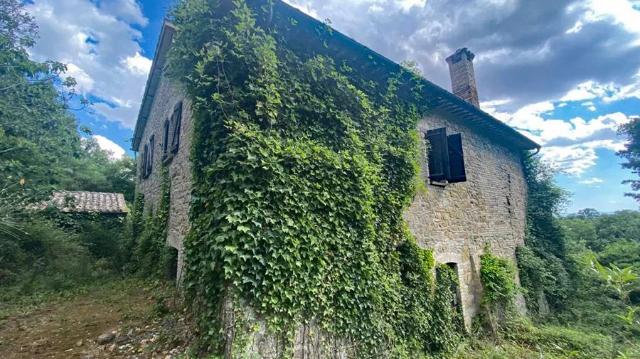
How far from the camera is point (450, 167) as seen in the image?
690 centimetres

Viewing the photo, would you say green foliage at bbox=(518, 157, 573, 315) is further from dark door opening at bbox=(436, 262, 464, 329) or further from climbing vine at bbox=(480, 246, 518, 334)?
dark door opening at bbox=(436, 262, 464, 329)

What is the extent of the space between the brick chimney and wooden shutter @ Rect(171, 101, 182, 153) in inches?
357

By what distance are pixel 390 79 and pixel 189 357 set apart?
6367 millimetres

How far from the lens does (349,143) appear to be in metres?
5.11

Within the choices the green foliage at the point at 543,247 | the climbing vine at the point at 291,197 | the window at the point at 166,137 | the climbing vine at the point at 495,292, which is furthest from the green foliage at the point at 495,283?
the window at the point at 166,137

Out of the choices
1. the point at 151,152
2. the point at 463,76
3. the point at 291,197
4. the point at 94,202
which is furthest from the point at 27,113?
the point at 463,76

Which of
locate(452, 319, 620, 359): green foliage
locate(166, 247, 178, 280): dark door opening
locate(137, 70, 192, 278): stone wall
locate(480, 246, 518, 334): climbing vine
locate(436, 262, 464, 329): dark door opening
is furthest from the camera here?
locate(480, 246, 518, 334): climbing vine

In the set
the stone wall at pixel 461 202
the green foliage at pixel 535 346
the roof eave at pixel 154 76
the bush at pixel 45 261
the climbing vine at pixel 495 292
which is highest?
the roof eave at pixel 154 76

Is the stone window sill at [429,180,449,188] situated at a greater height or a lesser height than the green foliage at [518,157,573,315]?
greater

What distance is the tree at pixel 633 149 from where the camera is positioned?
1652cm

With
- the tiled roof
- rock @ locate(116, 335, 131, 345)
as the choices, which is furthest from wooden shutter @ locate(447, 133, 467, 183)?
the tiled roof

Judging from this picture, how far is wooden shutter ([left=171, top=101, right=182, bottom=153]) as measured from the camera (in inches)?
248

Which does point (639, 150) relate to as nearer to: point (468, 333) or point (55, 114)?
point (468, 333)

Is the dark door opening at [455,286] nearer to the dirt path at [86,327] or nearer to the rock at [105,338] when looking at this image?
the dirt path at [86,327]
